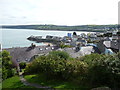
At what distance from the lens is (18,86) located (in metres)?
21.0

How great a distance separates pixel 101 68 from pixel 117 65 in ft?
5.30

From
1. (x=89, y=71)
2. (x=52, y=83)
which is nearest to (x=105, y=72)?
(x=89, y=71)

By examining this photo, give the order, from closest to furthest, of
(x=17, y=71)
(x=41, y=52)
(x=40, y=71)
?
(x=40, y=71), (x=17, y=71), (x=41, y=52)

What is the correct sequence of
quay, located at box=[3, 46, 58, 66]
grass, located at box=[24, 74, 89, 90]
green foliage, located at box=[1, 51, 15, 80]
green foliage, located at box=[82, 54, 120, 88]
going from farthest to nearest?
quay, located at box=[3, 46, 58, 66]
green foliage, located at box=[1, 51, 15, 80]
grass, located at box=[24, 74, 89, 90]
green foliage, located at box=[82, 54, 120, 88]

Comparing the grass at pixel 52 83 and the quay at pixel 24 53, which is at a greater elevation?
the quay at pixel 24 53

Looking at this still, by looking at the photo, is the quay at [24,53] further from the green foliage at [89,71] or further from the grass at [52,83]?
the grass at [52,83]

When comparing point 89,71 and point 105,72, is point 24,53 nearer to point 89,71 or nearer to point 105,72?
point 89,71

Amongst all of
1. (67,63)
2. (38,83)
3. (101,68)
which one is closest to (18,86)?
(38,83)

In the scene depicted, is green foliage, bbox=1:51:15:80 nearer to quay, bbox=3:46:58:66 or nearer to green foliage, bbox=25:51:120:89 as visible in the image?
green foliage, bbox=25:51:120:89

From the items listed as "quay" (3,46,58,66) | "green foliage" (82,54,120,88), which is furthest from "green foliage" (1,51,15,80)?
"green foliage" (82,54,120,88)

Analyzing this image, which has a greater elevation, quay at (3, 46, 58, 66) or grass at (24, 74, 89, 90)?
quay at (3, 46, 58, 66)

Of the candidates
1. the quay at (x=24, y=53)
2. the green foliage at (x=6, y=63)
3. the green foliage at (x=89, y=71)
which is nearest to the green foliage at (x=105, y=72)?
the green foliage at (x=89, y=71)

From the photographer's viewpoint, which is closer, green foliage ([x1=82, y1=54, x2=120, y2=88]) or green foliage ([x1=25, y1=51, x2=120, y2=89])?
green foliage ([x1=82, y1=54, x2=120, y2=88])

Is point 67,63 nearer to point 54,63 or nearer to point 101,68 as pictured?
point 54,63
